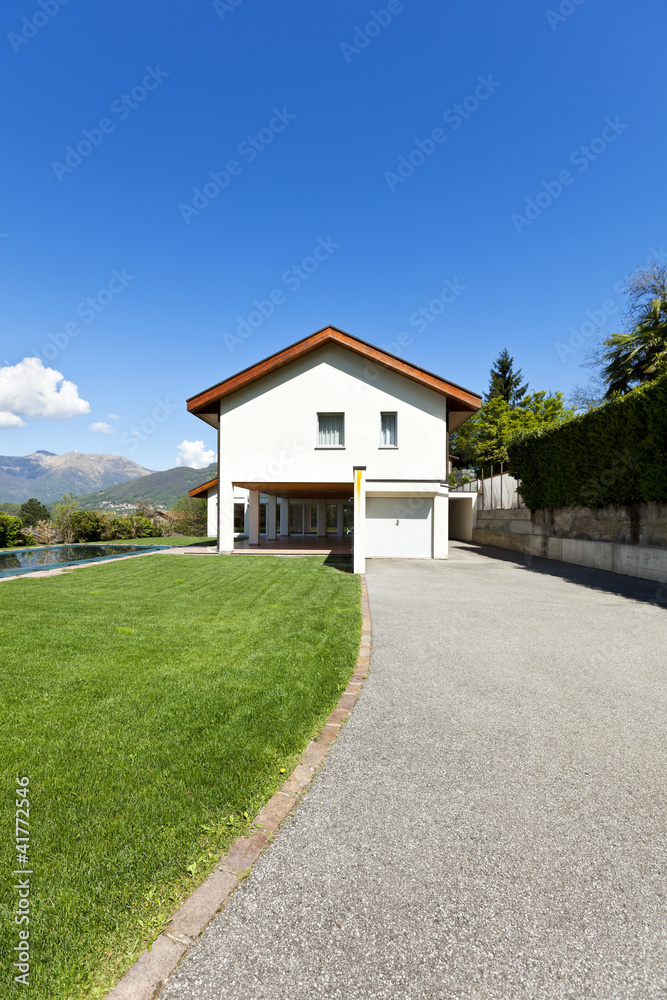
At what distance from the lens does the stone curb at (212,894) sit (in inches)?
69.6

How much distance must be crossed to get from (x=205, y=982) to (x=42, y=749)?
2301 millimetres

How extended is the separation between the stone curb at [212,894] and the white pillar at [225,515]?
50.8 feet

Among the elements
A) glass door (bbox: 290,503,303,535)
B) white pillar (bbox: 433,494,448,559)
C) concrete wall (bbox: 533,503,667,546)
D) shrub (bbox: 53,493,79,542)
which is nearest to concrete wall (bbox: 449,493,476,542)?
glass door (bbox: 290,503,303,535)

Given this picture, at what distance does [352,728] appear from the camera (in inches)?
154

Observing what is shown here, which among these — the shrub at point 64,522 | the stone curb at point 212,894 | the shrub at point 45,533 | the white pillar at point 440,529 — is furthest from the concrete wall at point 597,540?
the shrub at point 45,533

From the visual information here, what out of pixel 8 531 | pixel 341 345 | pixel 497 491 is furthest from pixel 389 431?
pixel 8 531

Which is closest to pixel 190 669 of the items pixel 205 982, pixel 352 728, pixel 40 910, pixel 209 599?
pixel 352 728

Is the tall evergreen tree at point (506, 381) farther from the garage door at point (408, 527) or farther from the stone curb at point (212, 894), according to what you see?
the stone curb at point (212, 894)

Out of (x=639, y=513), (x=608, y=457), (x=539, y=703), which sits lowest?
(x=539, y=703)

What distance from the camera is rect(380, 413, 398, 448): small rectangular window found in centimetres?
1839

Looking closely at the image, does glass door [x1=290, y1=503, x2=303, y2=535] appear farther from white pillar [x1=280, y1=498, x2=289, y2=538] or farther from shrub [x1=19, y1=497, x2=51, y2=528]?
shrub [x1=19, y1=497, x2=51, y2=528]

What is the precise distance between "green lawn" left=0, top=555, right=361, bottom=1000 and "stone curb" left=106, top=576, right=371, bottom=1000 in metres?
0.05

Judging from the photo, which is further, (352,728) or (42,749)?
(352,728)

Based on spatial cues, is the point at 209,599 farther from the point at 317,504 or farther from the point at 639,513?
the point at 317,504
